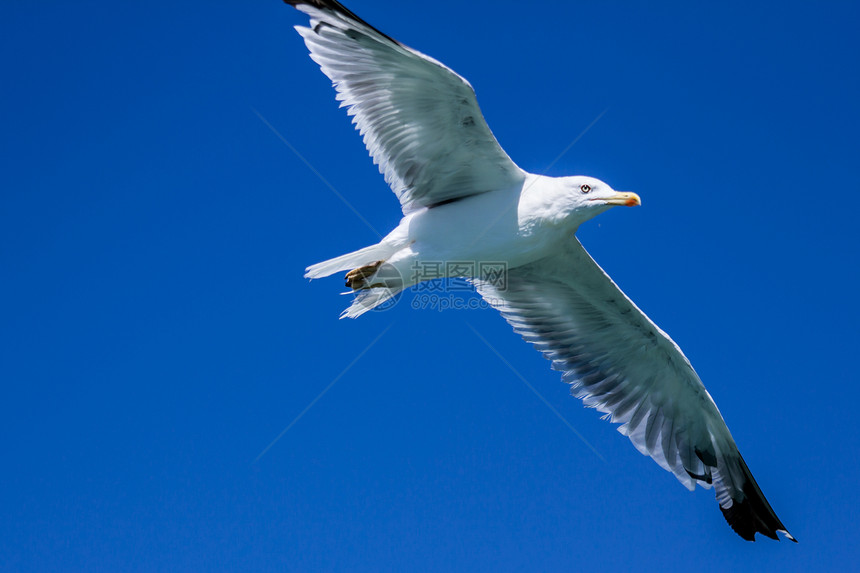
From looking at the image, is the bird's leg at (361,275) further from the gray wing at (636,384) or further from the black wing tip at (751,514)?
the black wing tip at (751,514)

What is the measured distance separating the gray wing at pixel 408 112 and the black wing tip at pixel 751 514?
12.3ft

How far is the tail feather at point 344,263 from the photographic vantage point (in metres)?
5.89

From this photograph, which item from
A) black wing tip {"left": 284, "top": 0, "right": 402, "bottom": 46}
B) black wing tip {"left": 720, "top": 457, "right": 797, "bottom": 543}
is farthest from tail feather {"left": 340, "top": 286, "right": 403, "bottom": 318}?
black wing tip {"left": 720, "top": 457, "right": 797, "bottom": 543}

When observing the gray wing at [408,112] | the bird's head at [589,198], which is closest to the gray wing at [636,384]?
the gray wing at [408,112]

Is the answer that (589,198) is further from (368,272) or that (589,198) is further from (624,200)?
(368,272)

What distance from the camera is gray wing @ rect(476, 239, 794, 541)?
22.8 feet

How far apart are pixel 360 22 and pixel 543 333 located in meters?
3.28

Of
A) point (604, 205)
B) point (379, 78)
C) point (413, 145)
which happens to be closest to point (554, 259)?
point (604, 205)

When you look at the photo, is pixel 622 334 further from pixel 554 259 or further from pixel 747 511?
pixel 747 511

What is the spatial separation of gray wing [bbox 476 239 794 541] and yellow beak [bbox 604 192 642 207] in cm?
146

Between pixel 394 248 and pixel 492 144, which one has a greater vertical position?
pixel 492 144

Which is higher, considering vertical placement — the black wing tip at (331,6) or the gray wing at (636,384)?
the black wing tip at (331,6)

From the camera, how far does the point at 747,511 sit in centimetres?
718

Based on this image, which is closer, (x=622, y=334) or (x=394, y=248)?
(x=394, y=248)
